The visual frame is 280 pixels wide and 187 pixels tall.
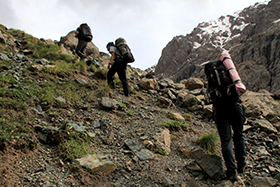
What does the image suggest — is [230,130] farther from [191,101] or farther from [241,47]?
[241,47]

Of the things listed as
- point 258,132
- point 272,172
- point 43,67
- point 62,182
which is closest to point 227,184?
point 272,172

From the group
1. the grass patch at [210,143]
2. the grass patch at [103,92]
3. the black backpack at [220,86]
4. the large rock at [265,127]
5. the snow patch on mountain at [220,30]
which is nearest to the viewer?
the black backpack at [220,86]

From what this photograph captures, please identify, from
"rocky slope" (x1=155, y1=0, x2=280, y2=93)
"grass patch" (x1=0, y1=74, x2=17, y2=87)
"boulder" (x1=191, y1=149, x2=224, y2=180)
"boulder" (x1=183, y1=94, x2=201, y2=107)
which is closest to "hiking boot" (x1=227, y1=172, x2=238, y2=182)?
"boulder" (x1=191, y1=149, x2=224, y2=180)

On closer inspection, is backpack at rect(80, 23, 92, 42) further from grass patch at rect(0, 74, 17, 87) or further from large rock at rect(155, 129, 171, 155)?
large rock at rect(155, 129, 171, 155)

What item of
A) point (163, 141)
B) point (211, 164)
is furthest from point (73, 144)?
point (211, 164)

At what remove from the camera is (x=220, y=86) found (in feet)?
10.6

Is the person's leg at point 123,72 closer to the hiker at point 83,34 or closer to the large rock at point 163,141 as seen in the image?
the large rock at point 163,141

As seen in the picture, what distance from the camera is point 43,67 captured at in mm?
6609

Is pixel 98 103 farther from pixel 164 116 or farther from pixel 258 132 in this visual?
pixel 258 132

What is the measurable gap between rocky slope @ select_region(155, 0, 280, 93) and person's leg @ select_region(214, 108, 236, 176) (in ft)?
211

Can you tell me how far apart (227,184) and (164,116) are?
383 cm

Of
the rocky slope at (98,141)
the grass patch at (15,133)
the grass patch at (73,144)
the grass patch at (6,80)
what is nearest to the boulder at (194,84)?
the rocky slope at (98,141)

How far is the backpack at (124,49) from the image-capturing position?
7.05m

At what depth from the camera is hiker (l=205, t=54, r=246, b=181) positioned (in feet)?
10.2
